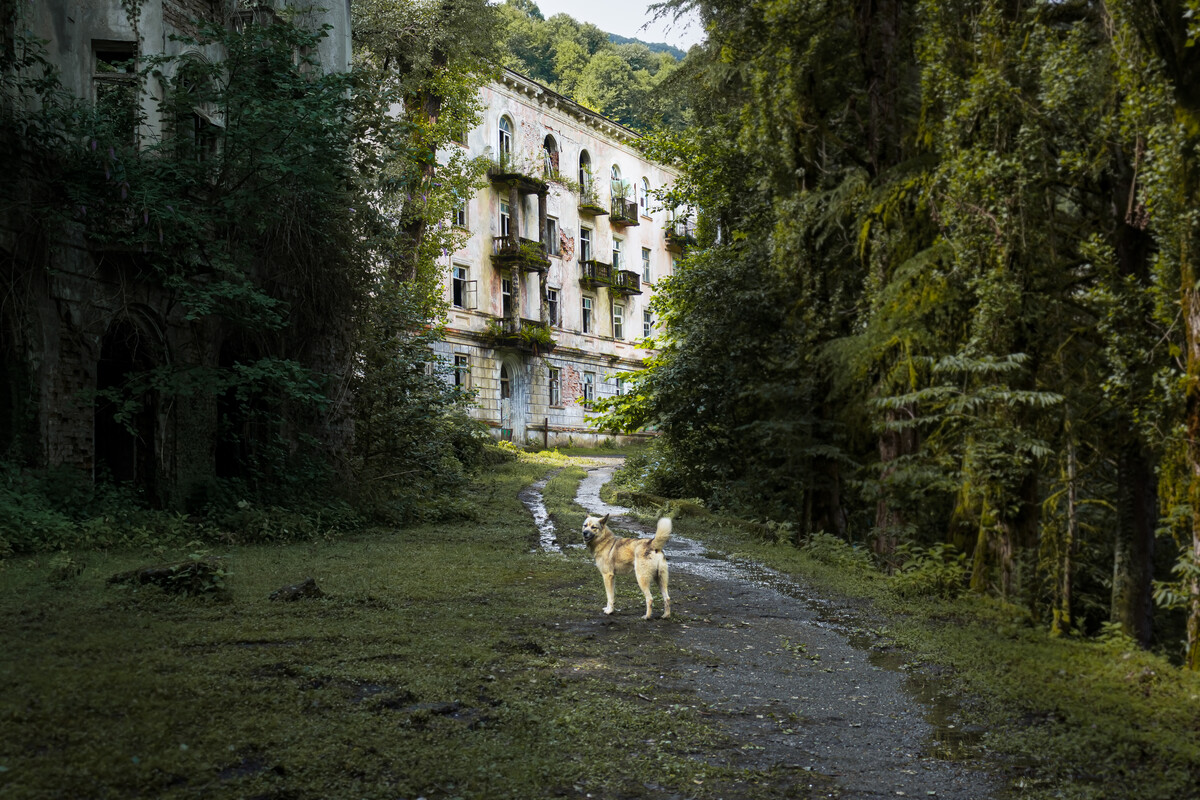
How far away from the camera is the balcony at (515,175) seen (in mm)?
A: 41125

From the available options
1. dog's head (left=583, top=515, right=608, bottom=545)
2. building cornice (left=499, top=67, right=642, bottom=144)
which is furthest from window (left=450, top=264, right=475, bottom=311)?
dog's head (left=583, top=515, right=608, bottom=545)

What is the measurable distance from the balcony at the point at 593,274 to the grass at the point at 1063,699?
38341 millimetres

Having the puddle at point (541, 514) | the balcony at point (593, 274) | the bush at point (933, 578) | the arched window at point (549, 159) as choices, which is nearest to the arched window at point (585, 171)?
the arched window at point (549, 159)

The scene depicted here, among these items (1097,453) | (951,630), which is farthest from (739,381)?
(951,630)

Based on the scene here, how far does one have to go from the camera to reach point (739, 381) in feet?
61.0

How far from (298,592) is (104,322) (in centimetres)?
722

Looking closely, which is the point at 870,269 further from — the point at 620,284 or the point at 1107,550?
the point at 620,284

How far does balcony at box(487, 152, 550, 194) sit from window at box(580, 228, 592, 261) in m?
5.45

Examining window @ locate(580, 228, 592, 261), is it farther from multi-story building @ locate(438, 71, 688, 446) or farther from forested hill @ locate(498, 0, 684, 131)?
forested hill @ locate(498, 0, 684, 131)

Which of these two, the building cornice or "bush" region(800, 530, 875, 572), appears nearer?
"bush" region(800, 530, 875, 572)

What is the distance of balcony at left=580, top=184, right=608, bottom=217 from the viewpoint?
4709 centimetres

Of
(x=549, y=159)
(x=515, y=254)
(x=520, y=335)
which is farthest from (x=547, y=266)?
(x=549, y=159)

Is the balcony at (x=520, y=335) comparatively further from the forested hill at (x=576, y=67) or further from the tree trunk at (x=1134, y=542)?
the tree trunk at (x=1134, y=542)

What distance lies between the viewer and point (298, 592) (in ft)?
28.8
